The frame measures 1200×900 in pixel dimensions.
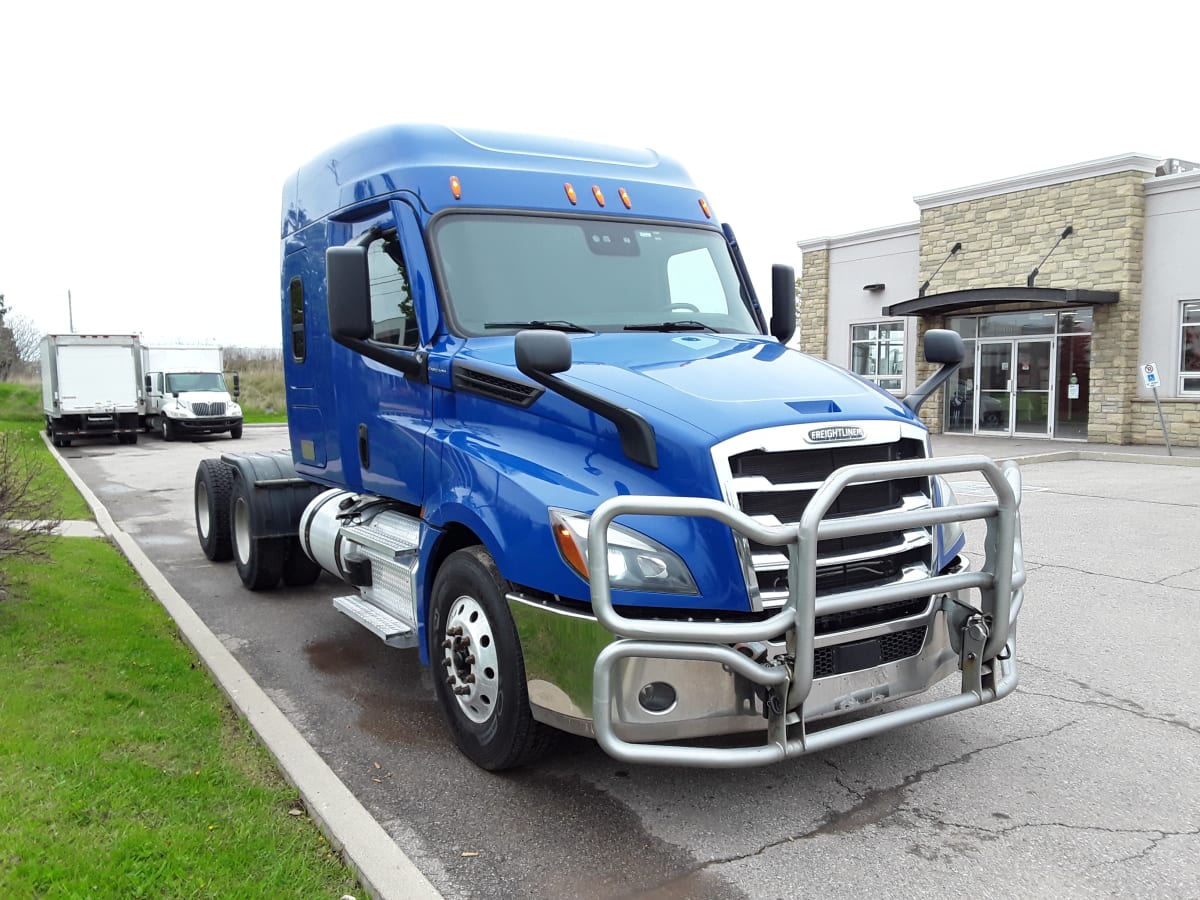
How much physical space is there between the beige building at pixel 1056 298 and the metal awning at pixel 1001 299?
0.03 m

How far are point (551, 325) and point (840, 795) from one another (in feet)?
8.31

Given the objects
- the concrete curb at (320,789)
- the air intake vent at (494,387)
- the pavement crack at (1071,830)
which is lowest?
the pavement crack at (1071,830)

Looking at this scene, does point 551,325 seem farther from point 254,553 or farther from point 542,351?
point 254,553

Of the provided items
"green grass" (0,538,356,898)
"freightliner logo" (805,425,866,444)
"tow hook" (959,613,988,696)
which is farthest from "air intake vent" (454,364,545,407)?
"tow hook" (959,613,988,696)

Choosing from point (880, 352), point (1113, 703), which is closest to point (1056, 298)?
point (880, 352)

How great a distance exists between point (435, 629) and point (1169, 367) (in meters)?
19.8

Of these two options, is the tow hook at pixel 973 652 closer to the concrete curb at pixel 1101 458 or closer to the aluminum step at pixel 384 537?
the aluminum step at pixel 384 537

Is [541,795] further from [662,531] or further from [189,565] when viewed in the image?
[189,565]

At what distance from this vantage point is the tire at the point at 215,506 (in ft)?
27.7

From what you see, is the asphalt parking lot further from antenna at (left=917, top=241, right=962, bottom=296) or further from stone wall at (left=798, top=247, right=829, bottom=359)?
stone wall at (left=798, top=247, right=829, bottom=359)

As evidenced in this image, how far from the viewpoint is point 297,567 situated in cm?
771

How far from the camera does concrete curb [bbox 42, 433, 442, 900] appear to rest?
10.5 feet

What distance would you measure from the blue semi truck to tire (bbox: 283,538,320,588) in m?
1.94

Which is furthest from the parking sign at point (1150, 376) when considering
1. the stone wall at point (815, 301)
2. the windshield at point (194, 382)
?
the windshield at point (194, 382)
